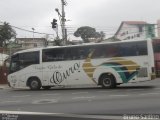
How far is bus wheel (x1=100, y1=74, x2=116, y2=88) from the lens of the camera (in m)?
22.1


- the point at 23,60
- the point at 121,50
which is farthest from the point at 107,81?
the point at 23,60

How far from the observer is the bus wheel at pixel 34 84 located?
81.5 feet

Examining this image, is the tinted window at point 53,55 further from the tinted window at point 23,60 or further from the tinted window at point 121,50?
the tinted window at point 121,50

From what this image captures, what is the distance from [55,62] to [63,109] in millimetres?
20140

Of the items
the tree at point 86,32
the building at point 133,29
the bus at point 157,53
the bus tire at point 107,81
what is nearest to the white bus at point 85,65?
the bus tire at point 107,81

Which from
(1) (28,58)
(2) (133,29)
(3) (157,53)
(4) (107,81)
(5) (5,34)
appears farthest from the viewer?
(2) (133,29)

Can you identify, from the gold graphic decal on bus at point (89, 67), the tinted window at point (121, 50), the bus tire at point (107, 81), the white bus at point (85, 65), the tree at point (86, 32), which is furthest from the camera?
the tree at point (86, 32)

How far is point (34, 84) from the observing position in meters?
24.9

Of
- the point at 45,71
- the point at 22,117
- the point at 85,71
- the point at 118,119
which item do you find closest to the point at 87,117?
the point at 118,119

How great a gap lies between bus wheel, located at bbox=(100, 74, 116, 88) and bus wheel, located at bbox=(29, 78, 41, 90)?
4379 millimetres

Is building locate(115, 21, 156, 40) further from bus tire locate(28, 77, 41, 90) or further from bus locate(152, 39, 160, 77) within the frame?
bus tire locate(28, 77, 41, 90)

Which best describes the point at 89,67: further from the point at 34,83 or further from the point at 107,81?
the point at 34,83

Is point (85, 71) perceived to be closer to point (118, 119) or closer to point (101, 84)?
point (101, 84)

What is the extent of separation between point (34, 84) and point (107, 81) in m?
5.00
